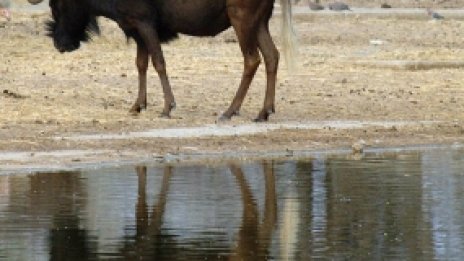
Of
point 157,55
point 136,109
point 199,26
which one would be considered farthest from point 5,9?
point 199,26

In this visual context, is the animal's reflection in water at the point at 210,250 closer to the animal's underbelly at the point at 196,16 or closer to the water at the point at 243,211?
the water at the point at 243,211

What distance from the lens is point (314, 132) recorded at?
677 inches

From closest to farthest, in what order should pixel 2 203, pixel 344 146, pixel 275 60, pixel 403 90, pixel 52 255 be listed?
pixel 52 255, pixel 2 203, pixel 344 146, pixel 275 60, pixel 403 90

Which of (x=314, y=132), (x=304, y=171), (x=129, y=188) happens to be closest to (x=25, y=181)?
(x=129, y=188)

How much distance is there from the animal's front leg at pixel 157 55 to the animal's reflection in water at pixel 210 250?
4.93m

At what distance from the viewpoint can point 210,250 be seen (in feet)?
32.3

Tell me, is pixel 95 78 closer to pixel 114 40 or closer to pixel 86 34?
pixel 86 34

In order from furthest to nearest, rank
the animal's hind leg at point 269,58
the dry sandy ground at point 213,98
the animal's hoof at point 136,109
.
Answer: the animal's hoof at point 136,109, the animal's hind leg at point 269,58, the dry sandy ground at point 213,98

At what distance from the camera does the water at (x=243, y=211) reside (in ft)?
32.4

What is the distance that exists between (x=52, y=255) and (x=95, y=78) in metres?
13.1

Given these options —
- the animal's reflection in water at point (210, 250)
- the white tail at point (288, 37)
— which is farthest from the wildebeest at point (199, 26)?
the animal's reflection in water at point (210, 250)

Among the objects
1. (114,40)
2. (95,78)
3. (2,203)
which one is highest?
(2,203)

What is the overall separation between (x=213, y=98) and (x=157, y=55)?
224 centimetres

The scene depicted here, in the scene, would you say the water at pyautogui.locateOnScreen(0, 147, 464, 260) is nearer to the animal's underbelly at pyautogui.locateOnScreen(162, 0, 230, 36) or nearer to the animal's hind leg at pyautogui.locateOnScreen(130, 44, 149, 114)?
the animal's underbelly at pyautogui.locateOnScreen(162, 0, 230, 36)
